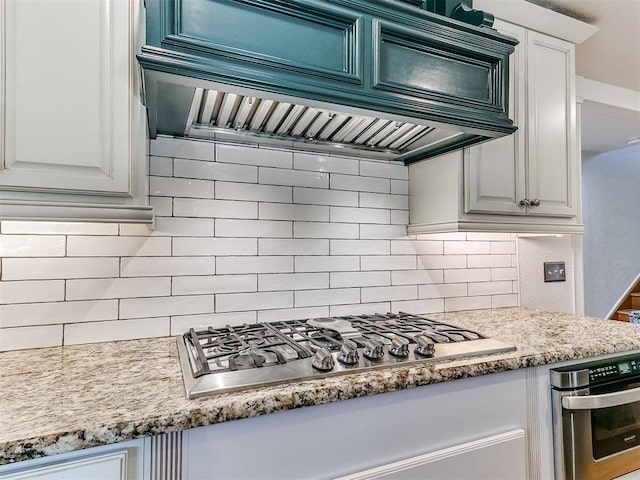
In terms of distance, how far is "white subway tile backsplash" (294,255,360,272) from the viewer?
157 cm

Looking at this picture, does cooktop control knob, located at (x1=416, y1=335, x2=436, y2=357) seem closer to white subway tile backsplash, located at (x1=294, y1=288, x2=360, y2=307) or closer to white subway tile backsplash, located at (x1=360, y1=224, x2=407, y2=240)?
white subway tile backsplash, located at (x1=294, y1=288, x2=360, y2=307)

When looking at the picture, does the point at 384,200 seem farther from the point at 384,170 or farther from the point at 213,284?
the point at 213,284

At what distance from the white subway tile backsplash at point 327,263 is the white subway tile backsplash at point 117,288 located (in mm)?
518

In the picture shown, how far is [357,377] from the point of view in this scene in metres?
0.92

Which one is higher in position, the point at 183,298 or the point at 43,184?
the point at 43,184

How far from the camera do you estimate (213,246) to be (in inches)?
56.1

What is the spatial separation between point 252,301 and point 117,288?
0.48 meters

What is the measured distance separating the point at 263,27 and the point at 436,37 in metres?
0.57

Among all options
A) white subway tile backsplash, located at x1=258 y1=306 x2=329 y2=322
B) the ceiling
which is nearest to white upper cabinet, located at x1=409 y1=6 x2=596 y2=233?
the ceiling

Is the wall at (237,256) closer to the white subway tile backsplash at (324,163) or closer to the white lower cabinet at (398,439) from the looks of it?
the white subway tile backsplash at (324,163)

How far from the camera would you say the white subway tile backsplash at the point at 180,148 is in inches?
53.3

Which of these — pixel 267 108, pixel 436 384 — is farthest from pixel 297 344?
pixel 267 108

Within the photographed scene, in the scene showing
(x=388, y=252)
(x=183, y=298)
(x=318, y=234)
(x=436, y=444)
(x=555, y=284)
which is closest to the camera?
(x=436, y=444)

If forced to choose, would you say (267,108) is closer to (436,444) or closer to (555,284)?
(436,444)
